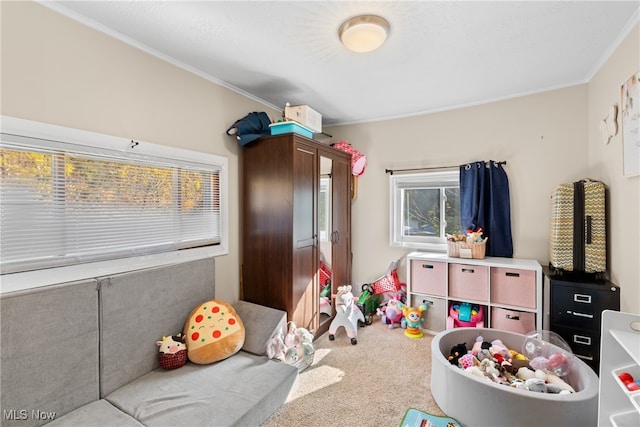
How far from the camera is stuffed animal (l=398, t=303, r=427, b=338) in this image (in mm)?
2990

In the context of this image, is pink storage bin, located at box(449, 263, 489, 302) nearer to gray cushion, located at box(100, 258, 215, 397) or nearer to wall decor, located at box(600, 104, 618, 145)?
wall decor, located at box(600, 104, 618, 145)

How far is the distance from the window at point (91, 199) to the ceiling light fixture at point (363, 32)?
147cm

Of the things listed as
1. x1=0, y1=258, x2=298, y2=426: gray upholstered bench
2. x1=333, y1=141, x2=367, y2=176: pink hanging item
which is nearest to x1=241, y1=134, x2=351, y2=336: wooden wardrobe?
x1=333, y1=141, x2=367, y2=176: pink hanging item

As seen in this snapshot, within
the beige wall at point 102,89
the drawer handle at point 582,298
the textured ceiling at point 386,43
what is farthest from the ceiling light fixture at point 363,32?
the drawer handle at point 582,298

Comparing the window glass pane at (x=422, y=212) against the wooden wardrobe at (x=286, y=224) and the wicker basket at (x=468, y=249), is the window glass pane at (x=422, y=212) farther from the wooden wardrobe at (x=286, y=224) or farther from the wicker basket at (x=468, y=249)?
the wooden wardrobe at (x=286, y=224)

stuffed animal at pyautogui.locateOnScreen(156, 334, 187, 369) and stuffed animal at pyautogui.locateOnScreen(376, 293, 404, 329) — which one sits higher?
stuffed animal at pyautogui.locateOnScreen(156, 334, 187, 369)

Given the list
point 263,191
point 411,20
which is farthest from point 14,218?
point 411,20

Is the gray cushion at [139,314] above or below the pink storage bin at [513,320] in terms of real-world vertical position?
above

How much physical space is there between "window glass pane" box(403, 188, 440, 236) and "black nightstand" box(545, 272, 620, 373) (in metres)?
1.29

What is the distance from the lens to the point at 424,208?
3.46m

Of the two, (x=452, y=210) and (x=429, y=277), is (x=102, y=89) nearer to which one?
(x=429, y=277)

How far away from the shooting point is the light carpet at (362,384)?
183 centimetres

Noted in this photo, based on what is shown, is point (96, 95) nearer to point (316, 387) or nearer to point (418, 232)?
point (316, 387)

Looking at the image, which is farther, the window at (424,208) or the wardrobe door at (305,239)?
the window at (424,208)
